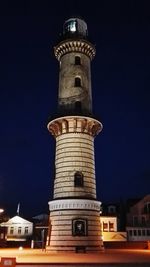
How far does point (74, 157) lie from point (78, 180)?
6.48 feet

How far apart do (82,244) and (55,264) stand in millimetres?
10223

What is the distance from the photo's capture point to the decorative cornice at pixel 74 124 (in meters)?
29.2

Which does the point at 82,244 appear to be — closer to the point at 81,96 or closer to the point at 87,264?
the point at 87,264

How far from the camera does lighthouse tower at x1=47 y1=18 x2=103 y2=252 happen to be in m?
26.8

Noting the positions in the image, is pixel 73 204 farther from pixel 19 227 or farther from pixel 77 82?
pixel 19 227

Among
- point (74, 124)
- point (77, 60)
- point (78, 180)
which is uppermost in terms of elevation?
point (77, 60)

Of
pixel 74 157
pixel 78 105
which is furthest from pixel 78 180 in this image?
pixel 78 105

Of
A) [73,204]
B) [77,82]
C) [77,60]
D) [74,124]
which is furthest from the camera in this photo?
[77,60]

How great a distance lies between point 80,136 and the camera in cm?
2928

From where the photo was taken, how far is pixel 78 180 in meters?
28.3

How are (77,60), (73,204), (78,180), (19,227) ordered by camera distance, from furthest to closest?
(19,227), (77,60), (78,180), (73,204)

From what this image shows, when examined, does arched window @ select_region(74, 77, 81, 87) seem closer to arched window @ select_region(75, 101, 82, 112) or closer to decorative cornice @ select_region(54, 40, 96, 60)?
arched window @ select_region(75, 101, 82, 112)

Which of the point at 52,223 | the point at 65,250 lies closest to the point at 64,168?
the point at 52,223

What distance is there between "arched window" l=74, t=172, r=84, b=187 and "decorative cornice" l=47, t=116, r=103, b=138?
12.4ft
